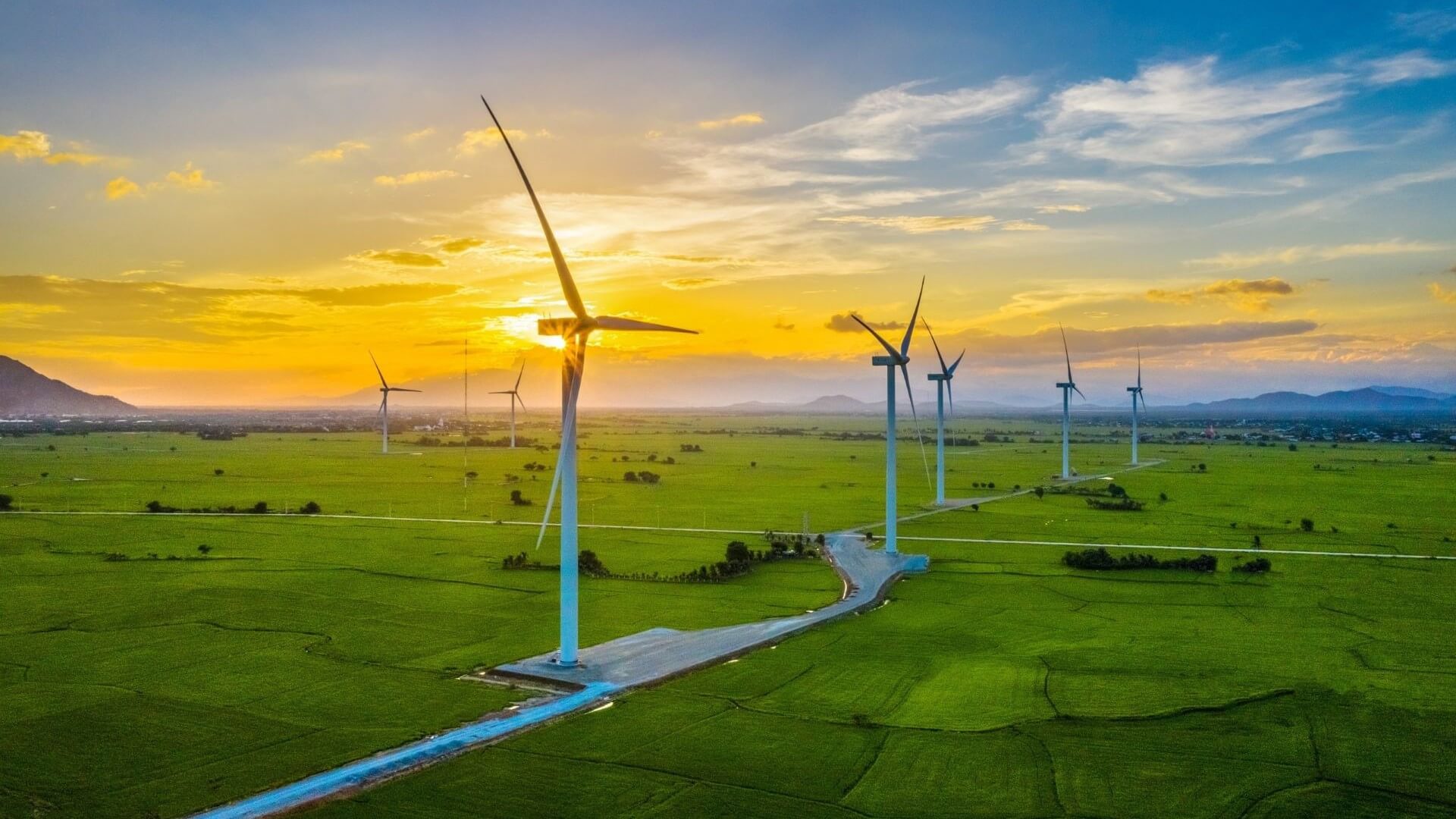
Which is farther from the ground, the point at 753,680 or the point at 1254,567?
the point at 1254,567

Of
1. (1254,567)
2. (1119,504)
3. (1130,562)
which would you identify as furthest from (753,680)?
(1119,504)

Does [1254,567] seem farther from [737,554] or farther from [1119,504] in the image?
[1119,504]

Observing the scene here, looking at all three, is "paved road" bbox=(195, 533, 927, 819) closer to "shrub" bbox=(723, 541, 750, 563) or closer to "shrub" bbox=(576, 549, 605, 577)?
"shrub" bbox=(723, 541, 750, 563)

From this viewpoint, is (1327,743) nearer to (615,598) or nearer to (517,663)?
(517,663)

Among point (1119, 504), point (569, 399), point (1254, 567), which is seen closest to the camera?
point (569, 399)

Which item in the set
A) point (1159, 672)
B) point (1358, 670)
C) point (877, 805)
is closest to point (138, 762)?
point (877, 805)

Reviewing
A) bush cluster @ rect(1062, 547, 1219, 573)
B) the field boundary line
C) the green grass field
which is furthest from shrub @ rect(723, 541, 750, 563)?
bush cluster @ rect(1062, 547, 1219, 573)
